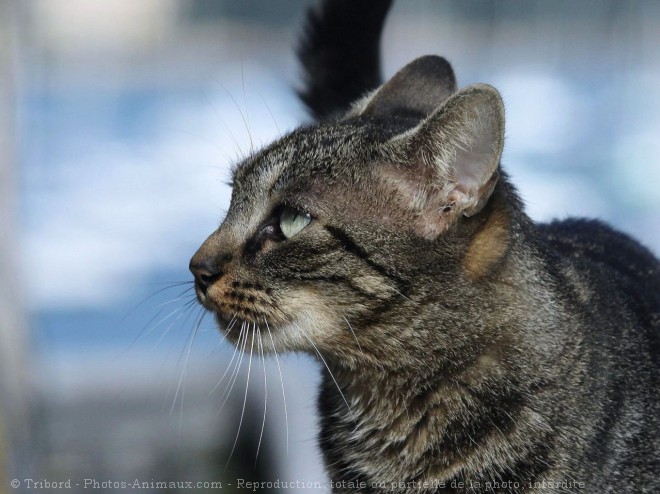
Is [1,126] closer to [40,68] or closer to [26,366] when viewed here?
[40,68]

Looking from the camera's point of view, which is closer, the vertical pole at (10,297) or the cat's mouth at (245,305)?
the cat's mouth at (245,305)

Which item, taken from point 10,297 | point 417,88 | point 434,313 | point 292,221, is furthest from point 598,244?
point 10,297

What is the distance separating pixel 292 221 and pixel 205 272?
0.82ft

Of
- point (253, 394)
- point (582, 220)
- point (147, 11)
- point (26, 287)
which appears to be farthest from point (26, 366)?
point (582, 220)

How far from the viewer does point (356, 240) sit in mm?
2076

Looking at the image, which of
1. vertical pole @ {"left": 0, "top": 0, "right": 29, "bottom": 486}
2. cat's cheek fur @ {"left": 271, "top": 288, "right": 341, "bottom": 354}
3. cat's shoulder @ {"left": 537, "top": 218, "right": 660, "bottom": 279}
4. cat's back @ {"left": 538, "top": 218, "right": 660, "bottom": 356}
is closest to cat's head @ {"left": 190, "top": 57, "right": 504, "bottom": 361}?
cat's cheek fur @ {"left": 271, "top": 288, "right": 341, "bottom": 354}

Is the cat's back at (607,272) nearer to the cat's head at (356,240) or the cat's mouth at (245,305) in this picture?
the cat's head at (356,240)

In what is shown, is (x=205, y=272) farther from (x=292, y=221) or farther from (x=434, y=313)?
(x=434, y=313)

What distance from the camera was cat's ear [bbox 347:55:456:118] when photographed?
2678mm

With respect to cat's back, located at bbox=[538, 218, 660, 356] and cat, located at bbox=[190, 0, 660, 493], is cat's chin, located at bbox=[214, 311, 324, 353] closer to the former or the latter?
cat, located at bbox=[190, 0, 660, 493]

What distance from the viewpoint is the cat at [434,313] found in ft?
6.73

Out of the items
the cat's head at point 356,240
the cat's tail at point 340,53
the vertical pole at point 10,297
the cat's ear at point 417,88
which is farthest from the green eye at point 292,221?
the vertical pole at point 10,297

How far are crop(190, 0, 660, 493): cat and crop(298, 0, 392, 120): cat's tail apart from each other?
875 millimetres

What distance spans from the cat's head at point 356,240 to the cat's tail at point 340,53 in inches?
37.0
